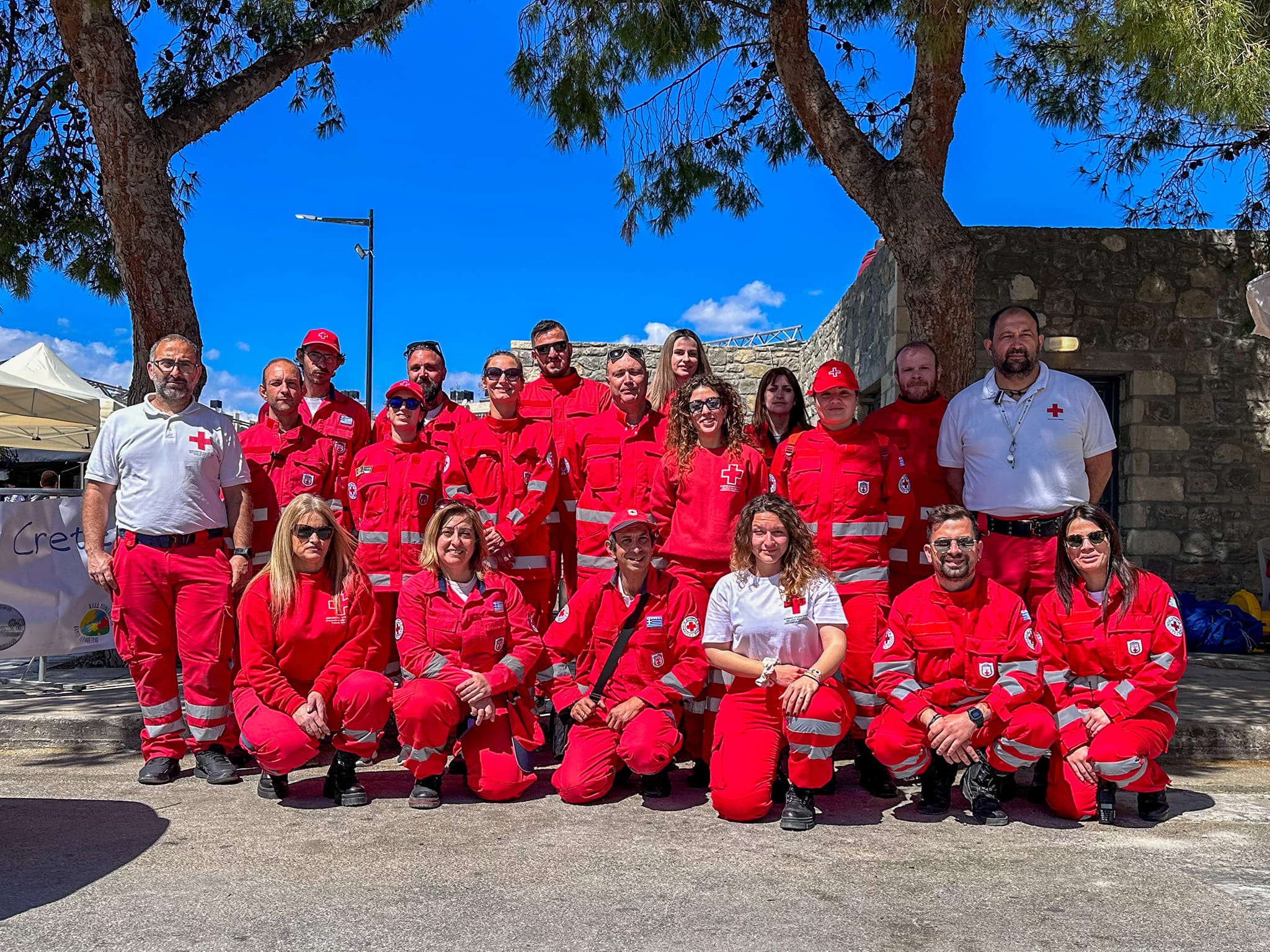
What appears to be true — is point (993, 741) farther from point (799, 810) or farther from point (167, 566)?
point (167, 566)

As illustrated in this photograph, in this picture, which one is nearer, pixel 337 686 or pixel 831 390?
pixel 337 686

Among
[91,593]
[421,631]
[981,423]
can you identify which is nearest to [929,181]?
[981,423]

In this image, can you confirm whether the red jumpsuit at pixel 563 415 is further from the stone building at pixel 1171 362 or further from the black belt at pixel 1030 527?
the stone building at pixel 1171 362

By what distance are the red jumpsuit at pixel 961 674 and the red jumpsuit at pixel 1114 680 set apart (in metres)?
0.11

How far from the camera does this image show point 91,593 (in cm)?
681

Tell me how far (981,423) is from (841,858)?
7.64ft

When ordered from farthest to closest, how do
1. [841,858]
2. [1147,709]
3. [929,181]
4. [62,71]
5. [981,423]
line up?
[62,71], [929,181], [981,423], [1147,709], [841,858]

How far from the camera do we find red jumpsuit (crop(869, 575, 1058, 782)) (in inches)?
168

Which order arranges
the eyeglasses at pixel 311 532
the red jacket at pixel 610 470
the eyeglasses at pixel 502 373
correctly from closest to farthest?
1. the eyeglasses at pixel 311 532
2. the red jacket at pixel 610 470
3. the eyeglasses at pixel 502 373

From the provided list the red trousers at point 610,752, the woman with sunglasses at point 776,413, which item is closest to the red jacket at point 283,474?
the red trousers at point 610,752

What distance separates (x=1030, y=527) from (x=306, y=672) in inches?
136

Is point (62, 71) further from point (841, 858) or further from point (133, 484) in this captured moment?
point (841, 858)

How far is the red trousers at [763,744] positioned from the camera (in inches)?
166

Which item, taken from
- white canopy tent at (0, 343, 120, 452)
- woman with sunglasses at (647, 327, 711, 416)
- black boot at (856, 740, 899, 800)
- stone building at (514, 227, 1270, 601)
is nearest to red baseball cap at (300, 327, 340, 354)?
woman with sunglasses at (647, 327, 711, 416)
